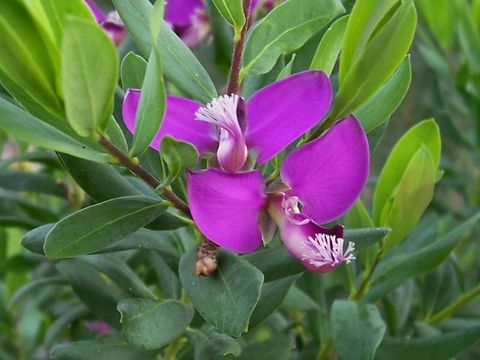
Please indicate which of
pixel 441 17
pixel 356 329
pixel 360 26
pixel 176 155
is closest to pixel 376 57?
pixel 360 26

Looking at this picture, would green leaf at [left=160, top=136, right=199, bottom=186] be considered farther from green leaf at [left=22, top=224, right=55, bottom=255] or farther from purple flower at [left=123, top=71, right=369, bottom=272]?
green leaf at [left=22, top=224, right=55, bottom=255]

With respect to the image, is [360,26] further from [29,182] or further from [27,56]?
[29,182]

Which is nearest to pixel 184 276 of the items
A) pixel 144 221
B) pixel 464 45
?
pixel 144 221

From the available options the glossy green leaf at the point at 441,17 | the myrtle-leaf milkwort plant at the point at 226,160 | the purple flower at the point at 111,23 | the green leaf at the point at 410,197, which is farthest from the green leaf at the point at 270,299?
the glossy green leaf at the point at 441,17

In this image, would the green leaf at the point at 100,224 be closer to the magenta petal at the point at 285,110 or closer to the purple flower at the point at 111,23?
the magenta petal at the point at 285,110

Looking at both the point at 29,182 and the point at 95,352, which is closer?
the point at 95,352

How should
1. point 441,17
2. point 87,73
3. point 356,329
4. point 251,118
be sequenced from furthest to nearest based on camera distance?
1. point 441,17
2. point 356,329
3. point 251,118
4. point 87,73
